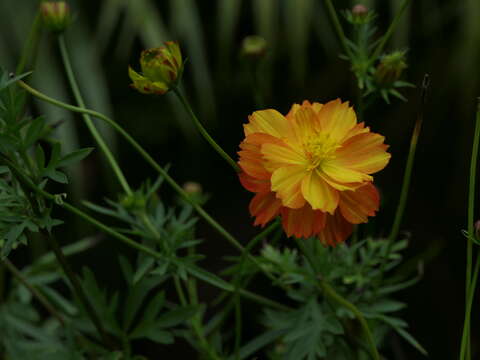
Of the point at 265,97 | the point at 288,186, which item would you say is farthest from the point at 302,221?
the point at 265,97

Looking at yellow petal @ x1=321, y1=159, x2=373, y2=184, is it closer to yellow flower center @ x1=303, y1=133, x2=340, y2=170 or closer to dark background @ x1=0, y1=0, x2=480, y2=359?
yellow flower center @ x1=303, y1=133, x2=340, y2=170

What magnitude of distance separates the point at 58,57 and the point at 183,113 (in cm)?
26

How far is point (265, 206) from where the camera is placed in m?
0.41

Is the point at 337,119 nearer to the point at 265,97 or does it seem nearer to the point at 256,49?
the point at 256,49

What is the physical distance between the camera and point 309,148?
0.44m

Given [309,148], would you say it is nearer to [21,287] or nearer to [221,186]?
[21,287]

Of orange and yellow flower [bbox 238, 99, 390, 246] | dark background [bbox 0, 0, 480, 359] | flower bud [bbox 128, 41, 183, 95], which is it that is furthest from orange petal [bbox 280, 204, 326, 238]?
dark background [bbox 0, 0, 480, 359]

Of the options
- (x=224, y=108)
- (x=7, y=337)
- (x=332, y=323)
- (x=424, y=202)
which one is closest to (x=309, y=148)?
(x=332, y=323)

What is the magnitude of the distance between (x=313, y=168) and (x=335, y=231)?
0.05m

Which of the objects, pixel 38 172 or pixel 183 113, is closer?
pixel 38 172

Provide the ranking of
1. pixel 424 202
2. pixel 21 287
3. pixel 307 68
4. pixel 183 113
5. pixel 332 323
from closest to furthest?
1. pixel 332 323
2. pixel 21 287
3. pixel 424 202
4. pixel 183 113
5. pixel 307 68

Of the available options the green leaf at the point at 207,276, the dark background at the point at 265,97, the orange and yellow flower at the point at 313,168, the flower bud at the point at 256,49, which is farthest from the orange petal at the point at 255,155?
the dark background at the point at 265,97

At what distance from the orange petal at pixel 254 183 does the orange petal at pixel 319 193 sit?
0.07 feet

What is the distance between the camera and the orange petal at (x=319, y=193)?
0.39 m
